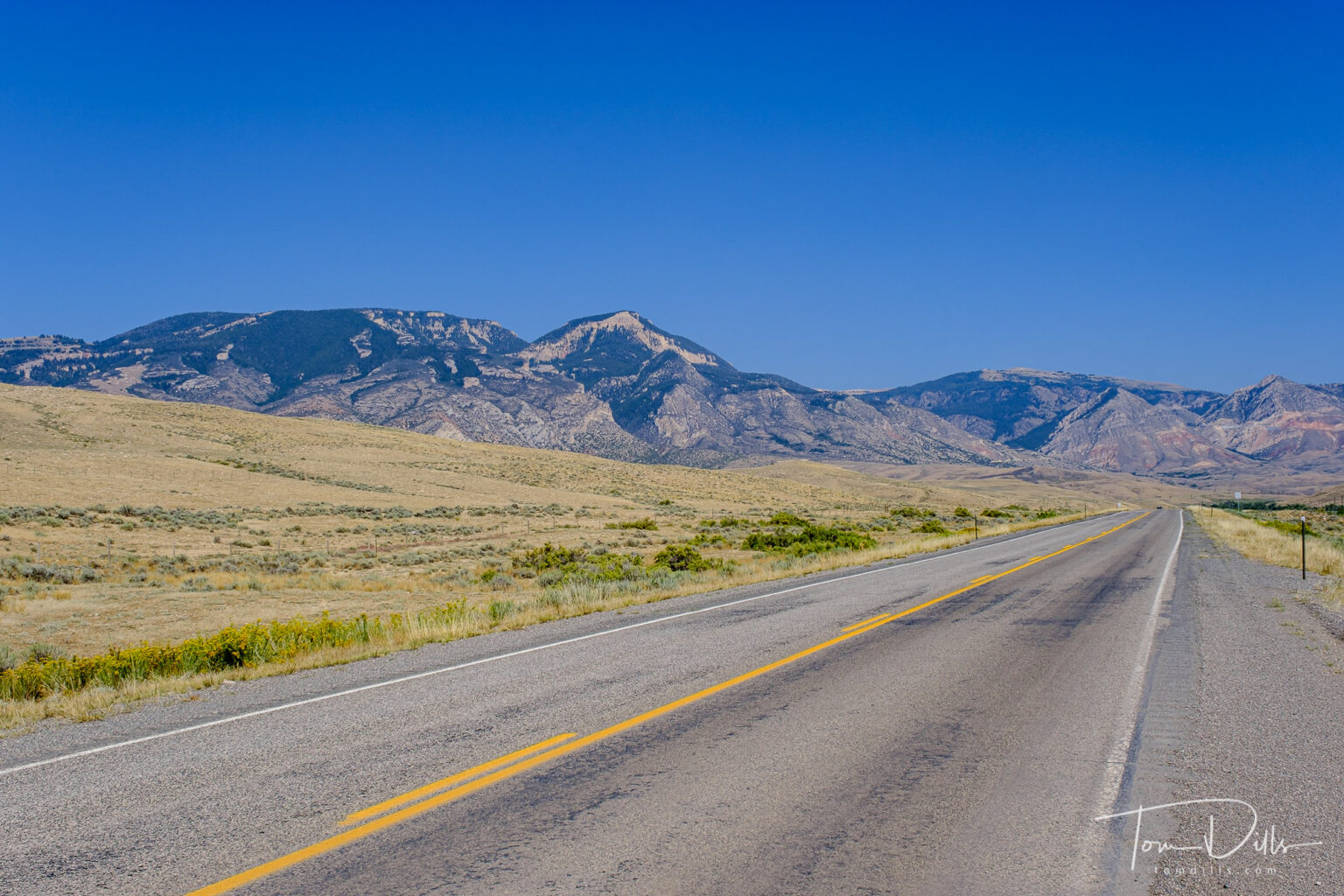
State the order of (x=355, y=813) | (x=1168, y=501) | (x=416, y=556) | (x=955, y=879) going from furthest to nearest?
(x=1168, y=501), (x=416, y=556), (x=355, y=813), (x=955, y=879)

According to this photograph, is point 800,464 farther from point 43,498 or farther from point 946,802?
point 946,802

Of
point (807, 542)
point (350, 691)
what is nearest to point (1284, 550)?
point (807, 542)

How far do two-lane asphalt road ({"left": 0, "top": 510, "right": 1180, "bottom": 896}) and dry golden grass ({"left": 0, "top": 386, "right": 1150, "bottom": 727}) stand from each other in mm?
2747

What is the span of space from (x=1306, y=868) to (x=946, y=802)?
1.90 m

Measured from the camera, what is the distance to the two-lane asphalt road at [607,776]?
436 centimetres

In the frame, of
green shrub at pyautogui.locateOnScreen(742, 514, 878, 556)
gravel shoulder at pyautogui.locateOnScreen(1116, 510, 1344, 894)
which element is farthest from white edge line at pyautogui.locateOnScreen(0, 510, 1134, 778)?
green shrub at pyautogui.locateOnScreen(742, 514, 878, 556)

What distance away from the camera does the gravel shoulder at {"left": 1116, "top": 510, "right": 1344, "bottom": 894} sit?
4.33m

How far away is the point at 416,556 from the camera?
1161 inches

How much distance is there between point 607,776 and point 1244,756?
4.91 metres

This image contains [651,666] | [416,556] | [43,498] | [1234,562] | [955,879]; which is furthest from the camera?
[43,498]

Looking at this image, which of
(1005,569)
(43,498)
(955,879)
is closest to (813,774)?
(955,879)

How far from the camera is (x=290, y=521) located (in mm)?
40812
